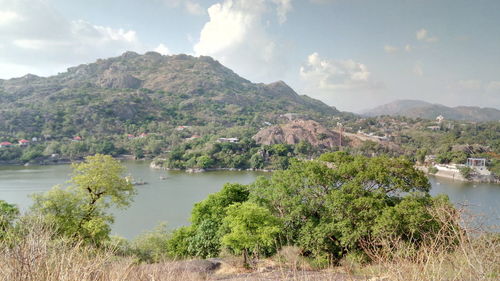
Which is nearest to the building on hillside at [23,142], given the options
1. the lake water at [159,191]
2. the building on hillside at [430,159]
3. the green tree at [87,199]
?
the lake water at [159,191]

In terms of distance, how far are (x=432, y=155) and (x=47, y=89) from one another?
98.7 m

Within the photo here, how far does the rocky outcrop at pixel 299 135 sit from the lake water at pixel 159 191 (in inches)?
683

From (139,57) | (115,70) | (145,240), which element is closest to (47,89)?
(115,70)

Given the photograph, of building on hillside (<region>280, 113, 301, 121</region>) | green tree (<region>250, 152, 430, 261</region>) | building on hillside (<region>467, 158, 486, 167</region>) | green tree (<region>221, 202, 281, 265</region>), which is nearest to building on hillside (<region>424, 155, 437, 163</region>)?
building on hillside (<region>467, 158, 486, 167</region>)

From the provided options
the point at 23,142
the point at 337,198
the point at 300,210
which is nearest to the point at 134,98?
the point at 23,142

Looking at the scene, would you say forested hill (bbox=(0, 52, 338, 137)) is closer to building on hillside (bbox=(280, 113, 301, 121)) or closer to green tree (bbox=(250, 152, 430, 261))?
building on hillside (bbox=(280, 113, 301, 121))

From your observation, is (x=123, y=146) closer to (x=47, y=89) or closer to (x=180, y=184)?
(x=180, y=184)

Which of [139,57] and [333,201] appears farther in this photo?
[139,57]

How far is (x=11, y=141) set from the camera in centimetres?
5200

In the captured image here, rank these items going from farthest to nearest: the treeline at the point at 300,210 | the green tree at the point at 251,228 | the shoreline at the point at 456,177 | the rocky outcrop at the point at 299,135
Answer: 1. the rocky outcrop at the point at 299,135
2. the shoreline at the point at 456,177
3. the treeline at the point at 300,210
4. the green tree at the point at 251,228

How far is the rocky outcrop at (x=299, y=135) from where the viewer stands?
59.4 m

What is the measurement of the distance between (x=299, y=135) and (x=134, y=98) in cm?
4735

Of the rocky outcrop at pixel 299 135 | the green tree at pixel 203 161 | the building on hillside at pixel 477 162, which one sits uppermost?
the rocky outcrop at pixel 299 135

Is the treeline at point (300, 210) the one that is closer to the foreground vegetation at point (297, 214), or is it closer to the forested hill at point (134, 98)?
the foreground vegetation at point (297, 214)
